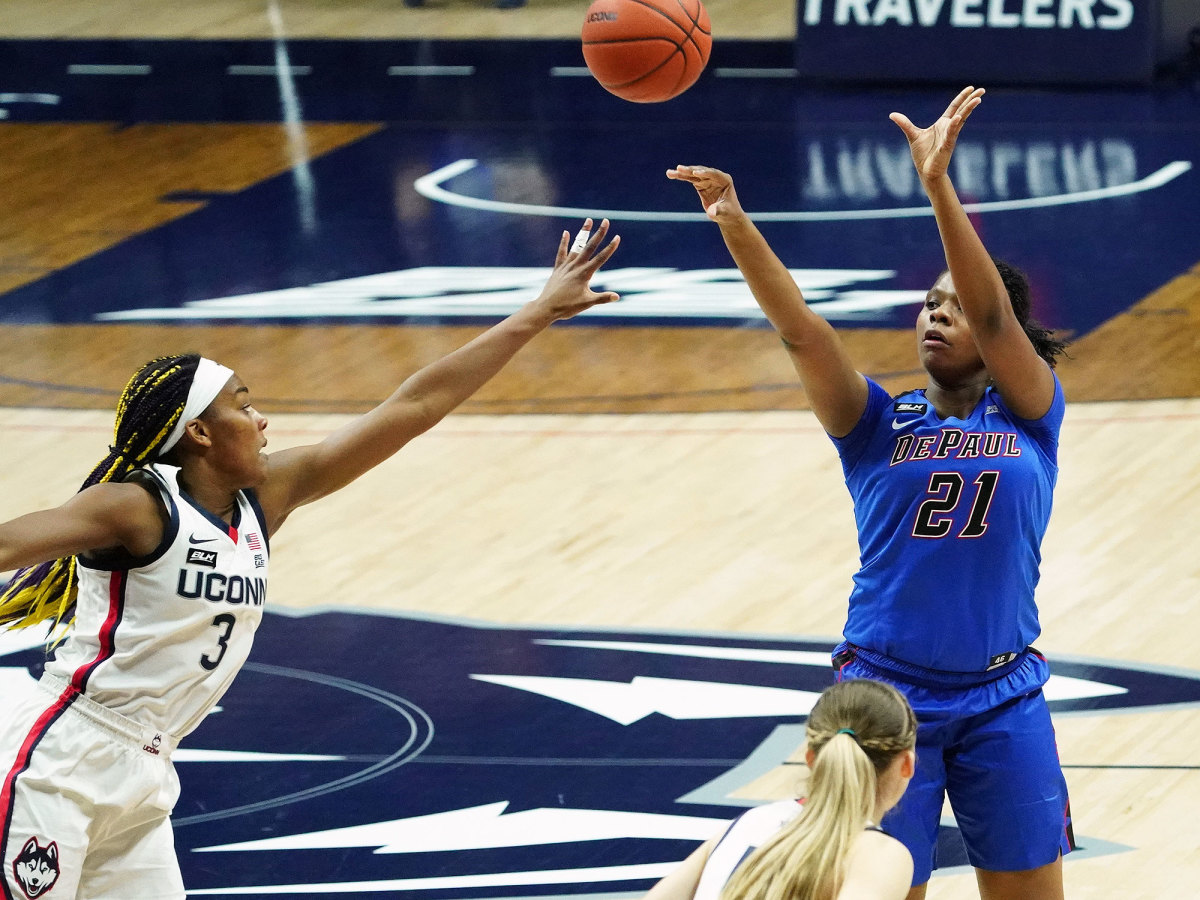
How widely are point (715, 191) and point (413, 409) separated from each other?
2.82ft

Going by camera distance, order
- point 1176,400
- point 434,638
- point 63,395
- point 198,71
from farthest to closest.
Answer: point 198,71 → point 63,395 → point 1176,400 → point 434,638

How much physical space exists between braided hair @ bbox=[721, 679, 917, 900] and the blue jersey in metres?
0.83

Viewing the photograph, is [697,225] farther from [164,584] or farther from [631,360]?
[164,584]

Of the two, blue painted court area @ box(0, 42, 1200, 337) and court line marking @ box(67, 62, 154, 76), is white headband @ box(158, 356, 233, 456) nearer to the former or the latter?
blue painted court area @ box(0, 42, 1200, 337)

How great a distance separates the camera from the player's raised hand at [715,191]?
4.41 metres

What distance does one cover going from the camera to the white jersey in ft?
13.7

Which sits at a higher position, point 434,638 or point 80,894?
point 80,894

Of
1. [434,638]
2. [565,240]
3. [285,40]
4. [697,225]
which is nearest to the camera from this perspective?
[565,240]

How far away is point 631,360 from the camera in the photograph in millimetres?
10820

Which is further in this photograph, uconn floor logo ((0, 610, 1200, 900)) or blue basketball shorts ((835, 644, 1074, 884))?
uconn floor logo ((0, 610, 1200, 900))

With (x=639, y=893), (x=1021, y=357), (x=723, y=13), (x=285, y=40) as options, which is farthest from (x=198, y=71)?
(x=1021, y=357)

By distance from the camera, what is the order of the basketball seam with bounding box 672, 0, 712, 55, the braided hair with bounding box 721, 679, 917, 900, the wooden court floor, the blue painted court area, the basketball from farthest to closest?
the blue painted court area → the wooden court floor → the basketball seam with bounding box 672, 0, 712, 55 → the basketball → the braided hair with bounding box 721, 679, 917, 900

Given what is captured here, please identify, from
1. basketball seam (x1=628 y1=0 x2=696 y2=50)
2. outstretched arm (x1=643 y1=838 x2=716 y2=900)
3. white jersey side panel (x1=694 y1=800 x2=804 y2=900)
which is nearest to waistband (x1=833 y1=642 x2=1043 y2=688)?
white jersey side panel (x1=694 y1=800 x2=804 y2=900)

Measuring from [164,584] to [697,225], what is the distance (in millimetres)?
9374
